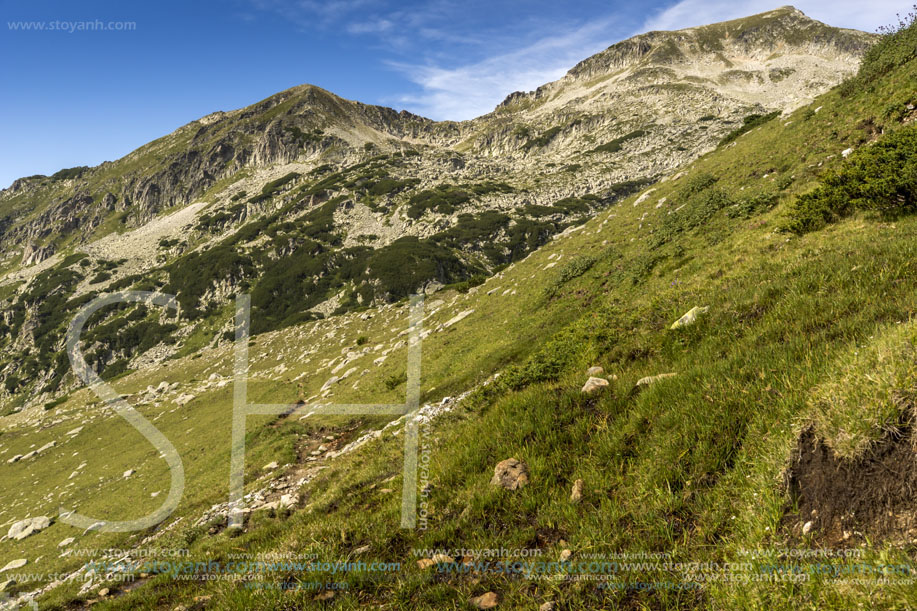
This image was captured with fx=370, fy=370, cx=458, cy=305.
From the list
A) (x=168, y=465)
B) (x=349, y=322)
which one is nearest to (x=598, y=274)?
(x=168, y=465)

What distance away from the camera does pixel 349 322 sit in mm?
43094

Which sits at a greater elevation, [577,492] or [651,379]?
[651,379]

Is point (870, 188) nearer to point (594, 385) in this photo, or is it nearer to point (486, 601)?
point (594, 385)

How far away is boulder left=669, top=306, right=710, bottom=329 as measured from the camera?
25.6 feet

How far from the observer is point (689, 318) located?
794cm

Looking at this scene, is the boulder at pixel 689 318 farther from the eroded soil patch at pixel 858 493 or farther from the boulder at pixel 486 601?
the boulder at pixel 486 601

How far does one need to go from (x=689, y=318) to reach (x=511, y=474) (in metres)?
5.46

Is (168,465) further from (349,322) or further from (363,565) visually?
(363,565)

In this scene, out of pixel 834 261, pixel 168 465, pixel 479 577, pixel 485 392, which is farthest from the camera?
pixel 168 465

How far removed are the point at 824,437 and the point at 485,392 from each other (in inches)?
264

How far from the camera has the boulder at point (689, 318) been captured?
308 inches

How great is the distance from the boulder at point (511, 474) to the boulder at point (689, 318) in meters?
4.92
